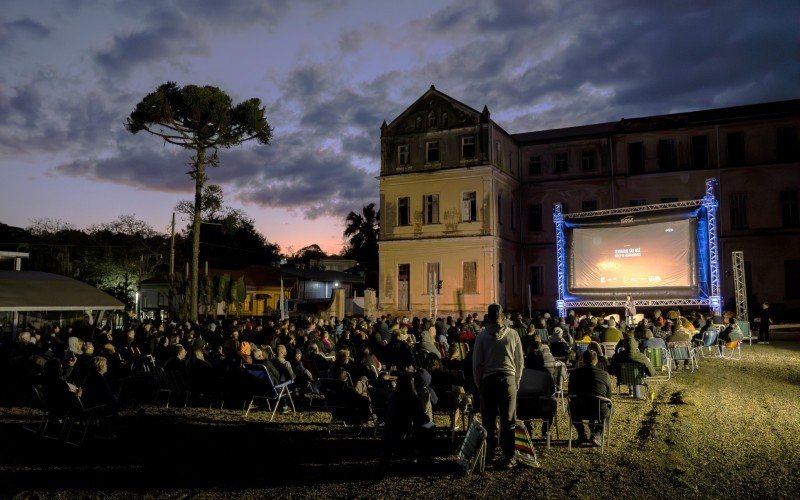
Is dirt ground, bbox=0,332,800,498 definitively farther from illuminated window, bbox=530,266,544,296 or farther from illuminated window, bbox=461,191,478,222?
illuminated window, bbox=530,266,544,296

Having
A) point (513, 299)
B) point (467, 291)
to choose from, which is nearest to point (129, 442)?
point (467, 291)

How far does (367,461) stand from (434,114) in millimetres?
26447

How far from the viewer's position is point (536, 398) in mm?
6984

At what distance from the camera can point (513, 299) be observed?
32.1 metres

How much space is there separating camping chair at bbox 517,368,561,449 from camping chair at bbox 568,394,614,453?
0.23m

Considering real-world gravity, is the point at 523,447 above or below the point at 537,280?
below

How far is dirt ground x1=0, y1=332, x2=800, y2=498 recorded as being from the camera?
5660 mm

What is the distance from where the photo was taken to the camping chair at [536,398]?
693 cm

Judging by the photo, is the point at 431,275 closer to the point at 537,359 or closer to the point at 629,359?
the point at 629,359

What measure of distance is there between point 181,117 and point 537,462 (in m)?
21.7

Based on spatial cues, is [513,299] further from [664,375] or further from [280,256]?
[280,256]

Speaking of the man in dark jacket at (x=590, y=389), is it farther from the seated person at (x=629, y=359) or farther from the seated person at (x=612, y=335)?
the seated person at (x=612, y=335)

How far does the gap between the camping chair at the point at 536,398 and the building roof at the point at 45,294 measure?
14496 mm

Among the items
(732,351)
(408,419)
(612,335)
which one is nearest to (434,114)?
(732,351)
